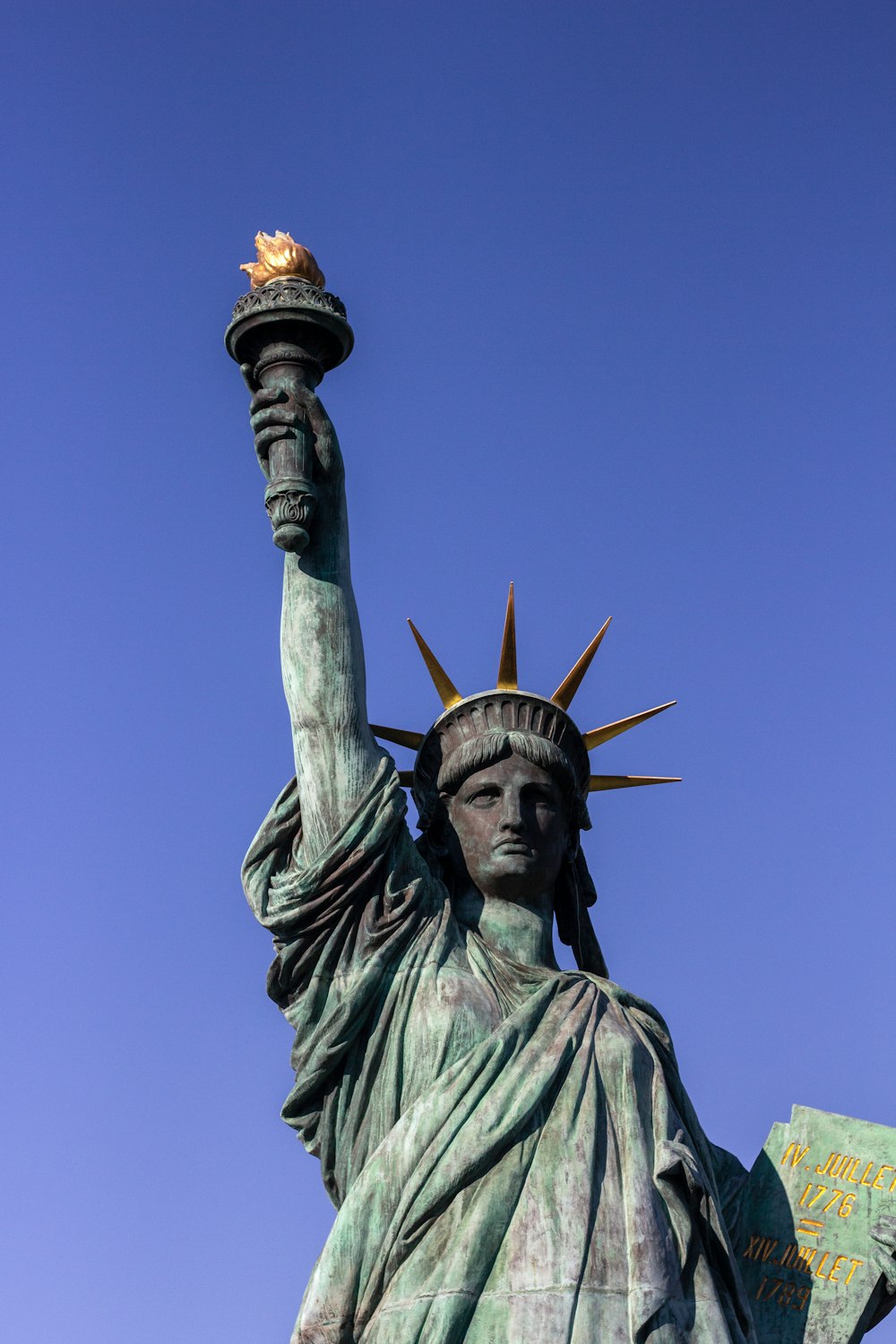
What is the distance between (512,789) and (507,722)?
1.32 feet

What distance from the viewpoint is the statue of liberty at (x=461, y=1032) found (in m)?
9.51

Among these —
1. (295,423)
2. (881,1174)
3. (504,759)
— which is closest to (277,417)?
(295,423)

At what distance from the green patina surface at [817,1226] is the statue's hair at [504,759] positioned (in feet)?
6.77

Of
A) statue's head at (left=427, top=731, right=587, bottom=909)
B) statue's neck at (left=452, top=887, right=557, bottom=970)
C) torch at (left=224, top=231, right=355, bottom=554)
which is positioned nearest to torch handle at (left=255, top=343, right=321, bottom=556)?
torch at (left=224, top=231, right=355, bottom=554)

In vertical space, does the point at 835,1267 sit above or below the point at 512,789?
below

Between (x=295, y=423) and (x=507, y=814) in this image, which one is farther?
(x=507, y=814)

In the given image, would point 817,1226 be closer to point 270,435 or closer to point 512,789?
point 512,789

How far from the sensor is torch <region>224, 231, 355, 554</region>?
35.3 feet

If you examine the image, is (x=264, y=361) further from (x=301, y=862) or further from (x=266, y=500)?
(x=301, y=862)

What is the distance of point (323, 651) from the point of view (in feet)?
35.4

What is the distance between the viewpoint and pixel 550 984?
1053cm

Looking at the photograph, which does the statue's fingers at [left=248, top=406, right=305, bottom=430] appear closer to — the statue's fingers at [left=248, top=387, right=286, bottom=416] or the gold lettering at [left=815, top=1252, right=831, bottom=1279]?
the statue's fingers at [left=248, top=387, right=286, bottom=416]

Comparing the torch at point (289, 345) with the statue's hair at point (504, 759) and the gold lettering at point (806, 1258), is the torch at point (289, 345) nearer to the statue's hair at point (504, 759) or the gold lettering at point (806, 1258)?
the statue's hair at point (504, 759)

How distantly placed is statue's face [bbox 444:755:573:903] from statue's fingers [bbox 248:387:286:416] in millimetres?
Result: 2188
